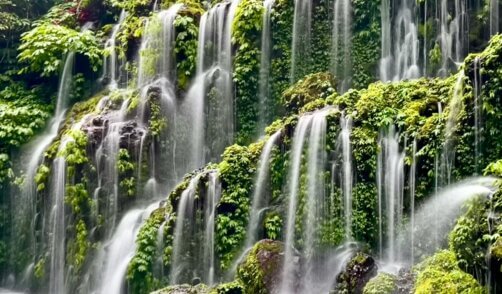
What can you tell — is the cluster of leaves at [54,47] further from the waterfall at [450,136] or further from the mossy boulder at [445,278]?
the mossy boulder at [445,278]

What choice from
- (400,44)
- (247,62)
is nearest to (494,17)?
(400,44)

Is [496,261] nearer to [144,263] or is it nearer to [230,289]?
[230,289]

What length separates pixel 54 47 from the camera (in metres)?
18.8

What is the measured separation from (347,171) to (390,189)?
863 mm

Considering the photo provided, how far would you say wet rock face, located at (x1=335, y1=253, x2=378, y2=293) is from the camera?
9.52m

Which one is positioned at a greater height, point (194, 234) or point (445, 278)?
point (194, 234)

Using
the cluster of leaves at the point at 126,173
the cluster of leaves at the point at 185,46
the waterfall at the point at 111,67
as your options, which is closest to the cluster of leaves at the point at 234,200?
the cluster of leaves at the point at 126,173

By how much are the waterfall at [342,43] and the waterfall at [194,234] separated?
4.75 meters

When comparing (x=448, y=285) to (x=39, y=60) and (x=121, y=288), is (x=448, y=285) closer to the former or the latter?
(x=121, y=288)

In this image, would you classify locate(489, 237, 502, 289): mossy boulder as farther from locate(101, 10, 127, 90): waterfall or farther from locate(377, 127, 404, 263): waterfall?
locate(101, 10, 127, 90): waterfall

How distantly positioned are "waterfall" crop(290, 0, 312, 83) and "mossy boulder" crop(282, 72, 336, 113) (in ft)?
4.84

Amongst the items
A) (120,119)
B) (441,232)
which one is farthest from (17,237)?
(441,232)

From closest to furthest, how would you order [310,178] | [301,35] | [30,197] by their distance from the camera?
[310,178], [301,35], [30,197]

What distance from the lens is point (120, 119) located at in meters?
15.9
